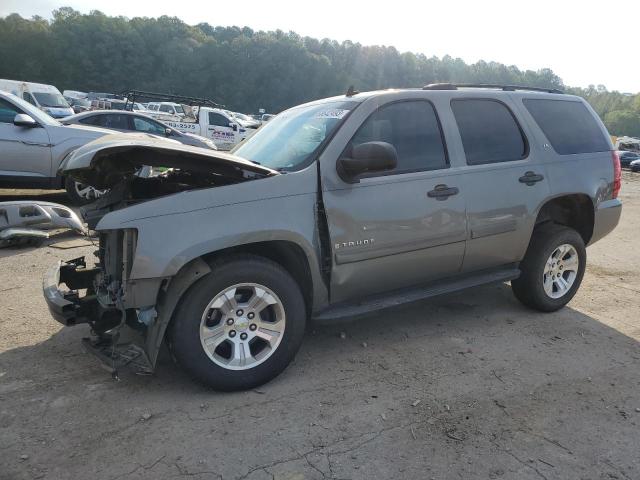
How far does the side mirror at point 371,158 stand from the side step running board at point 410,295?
954mm

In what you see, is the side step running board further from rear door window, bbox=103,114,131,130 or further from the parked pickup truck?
the parked pickup truck

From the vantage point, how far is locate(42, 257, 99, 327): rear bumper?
311cm

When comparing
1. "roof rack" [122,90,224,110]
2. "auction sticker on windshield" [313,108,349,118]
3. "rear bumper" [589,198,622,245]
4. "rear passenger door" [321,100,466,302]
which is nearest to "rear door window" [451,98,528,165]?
"rear passenger door" [321,100,466,302]

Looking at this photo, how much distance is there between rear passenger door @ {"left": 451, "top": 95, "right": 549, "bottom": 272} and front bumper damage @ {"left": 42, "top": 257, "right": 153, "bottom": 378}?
8.35 ft

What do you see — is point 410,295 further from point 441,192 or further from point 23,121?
point 23,121

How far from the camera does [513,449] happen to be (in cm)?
264

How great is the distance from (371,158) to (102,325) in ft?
6.72

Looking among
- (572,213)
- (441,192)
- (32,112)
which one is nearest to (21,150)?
(32,112)

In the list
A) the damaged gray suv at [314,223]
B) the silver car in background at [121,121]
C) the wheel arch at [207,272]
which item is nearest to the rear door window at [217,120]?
the silver car in background at [121,121]

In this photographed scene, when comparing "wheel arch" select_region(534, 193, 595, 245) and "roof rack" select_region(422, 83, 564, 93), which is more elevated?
Answer: "roof rack" select_region(422, 83, 564, 93)

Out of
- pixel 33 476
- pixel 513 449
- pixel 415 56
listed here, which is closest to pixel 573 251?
pixel 513 449

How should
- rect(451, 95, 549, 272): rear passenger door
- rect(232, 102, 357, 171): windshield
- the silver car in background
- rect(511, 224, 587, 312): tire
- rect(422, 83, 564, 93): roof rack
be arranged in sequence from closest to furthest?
rect(232, 102, 357, 171): windshield, rect(451, 95, 549, 272): rear passenger door, rect(422, 83, 564, 93): roof rack, rect(511, 224, 587, 312): tire, the silver car in background

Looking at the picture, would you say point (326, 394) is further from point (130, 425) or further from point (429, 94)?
point (429, 94)

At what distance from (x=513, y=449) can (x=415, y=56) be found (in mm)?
122406
